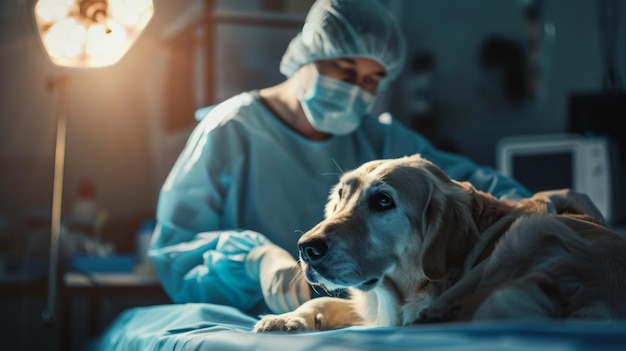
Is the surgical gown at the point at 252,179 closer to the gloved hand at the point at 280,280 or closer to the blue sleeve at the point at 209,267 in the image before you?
the blue sleeve at the point at 209,267

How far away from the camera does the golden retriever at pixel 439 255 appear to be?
2.71 feet

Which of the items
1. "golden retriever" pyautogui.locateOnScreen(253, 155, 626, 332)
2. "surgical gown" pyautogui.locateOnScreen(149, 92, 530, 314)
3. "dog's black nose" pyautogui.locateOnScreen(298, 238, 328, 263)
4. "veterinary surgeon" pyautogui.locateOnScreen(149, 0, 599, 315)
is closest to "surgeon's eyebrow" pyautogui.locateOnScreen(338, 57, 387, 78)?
"veterinary surgeon" pyautogui.locateOnScreen(149, 0, 599, 315)

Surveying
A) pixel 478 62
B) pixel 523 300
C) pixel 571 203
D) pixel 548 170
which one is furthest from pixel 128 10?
pixel 478 62

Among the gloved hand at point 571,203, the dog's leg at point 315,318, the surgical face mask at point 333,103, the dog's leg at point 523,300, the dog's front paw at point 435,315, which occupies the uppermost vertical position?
the surgical face mask at point 333,103

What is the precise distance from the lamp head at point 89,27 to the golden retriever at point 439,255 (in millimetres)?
591

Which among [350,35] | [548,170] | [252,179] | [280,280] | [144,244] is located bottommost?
[144,244]

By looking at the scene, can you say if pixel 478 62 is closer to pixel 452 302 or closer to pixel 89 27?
pixel 89 27

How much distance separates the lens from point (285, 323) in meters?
1.07

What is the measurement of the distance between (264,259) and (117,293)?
133 cm

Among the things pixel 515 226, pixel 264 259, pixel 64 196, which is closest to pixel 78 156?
pixel 64 196

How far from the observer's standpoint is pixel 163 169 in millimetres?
3080

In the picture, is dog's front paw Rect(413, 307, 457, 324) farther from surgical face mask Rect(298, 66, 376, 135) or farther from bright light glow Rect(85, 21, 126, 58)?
bright light glow Rect(85, 21, 126, 58)

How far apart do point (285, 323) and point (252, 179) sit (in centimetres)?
56

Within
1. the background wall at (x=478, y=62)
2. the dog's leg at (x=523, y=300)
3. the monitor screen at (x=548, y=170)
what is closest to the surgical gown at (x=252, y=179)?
the dog's leg at (x=523, y=300)
